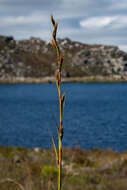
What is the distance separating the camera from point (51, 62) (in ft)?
584

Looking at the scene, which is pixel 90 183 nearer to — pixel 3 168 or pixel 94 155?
pixel 3 168

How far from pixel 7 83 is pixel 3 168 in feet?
517

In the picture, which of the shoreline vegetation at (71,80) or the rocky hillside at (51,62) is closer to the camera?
the shoreline vegetation at (71,80)

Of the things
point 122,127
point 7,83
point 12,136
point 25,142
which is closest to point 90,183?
point 25,142

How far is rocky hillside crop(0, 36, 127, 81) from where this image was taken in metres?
166

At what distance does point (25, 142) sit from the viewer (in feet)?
83.3

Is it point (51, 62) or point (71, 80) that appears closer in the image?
point (71, 80)

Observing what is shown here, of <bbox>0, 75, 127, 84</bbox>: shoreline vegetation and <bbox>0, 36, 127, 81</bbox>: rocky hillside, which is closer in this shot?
<bbox>0, 75, 127, 84</bbox>: shoreline vegetation

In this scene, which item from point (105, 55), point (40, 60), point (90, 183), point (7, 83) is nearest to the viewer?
point (90, 183)

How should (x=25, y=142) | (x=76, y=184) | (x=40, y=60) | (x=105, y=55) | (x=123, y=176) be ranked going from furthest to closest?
(x=105, y=55) → (x=40, y=60) → (x=25, y=142) → (x=123, y=176) → (x=76, y=184)

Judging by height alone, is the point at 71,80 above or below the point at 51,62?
below

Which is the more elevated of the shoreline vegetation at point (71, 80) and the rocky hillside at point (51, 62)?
the rocky hillside at point (51, 62)

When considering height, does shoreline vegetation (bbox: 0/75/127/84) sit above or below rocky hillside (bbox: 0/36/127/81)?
below

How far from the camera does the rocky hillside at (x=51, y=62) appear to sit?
546 feet
